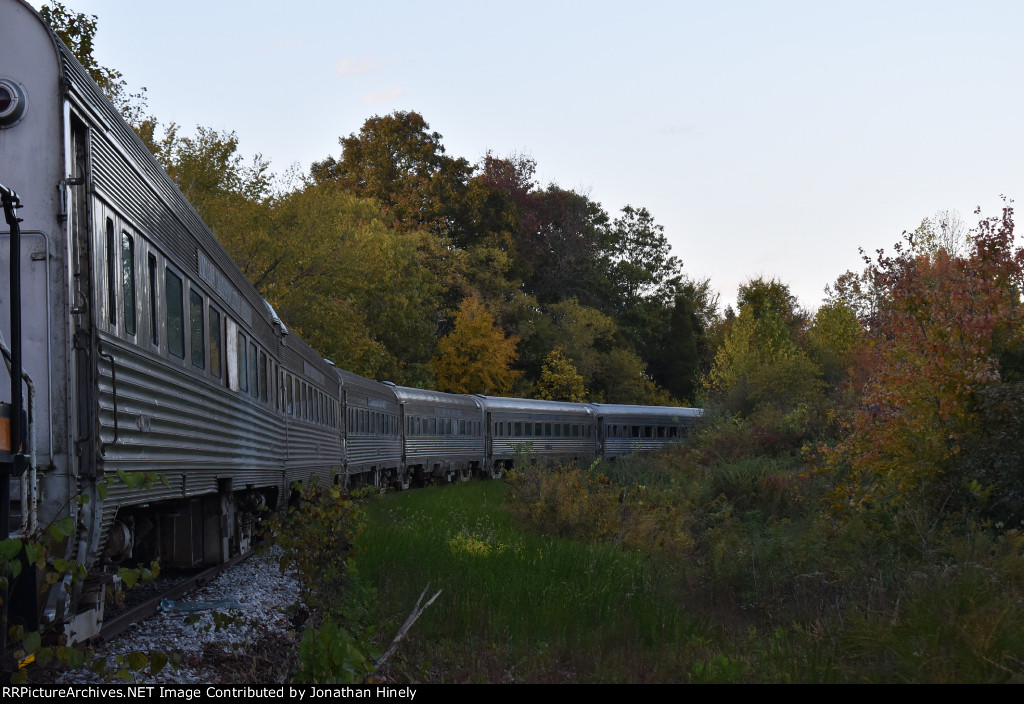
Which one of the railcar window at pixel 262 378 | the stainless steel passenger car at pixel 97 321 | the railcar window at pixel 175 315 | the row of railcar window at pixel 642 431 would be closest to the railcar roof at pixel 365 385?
the railcar window at pixel 262 378

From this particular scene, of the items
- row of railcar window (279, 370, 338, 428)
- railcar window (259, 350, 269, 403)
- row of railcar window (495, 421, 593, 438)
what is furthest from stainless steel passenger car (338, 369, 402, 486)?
railcar window (259, 350, 269, 403)

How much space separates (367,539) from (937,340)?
7339mm

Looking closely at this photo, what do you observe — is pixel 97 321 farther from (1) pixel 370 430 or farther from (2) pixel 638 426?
(2) pixel 638 426

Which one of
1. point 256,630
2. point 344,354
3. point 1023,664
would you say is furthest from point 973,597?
point 344,354

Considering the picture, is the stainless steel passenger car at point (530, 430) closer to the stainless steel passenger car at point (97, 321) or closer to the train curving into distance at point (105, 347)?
the train curving into distance at point (105, 347)

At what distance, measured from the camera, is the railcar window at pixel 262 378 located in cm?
1180

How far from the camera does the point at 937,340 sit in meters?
12.9

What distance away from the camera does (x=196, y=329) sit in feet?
27.5

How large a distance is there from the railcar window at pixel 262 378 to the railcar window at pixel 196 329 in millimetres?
3164

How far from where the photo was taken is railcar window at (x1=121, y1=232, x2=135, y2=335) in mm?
6301

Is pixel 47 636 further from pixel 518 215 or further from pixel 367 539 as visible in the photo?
pixel 518 215

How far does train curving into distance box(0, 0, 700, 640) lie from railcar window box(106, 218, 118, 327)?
16 mm

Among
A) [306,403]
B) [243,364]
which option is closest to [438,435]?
[306,403]

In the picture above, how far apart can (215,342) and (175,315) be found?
1.52 metres
